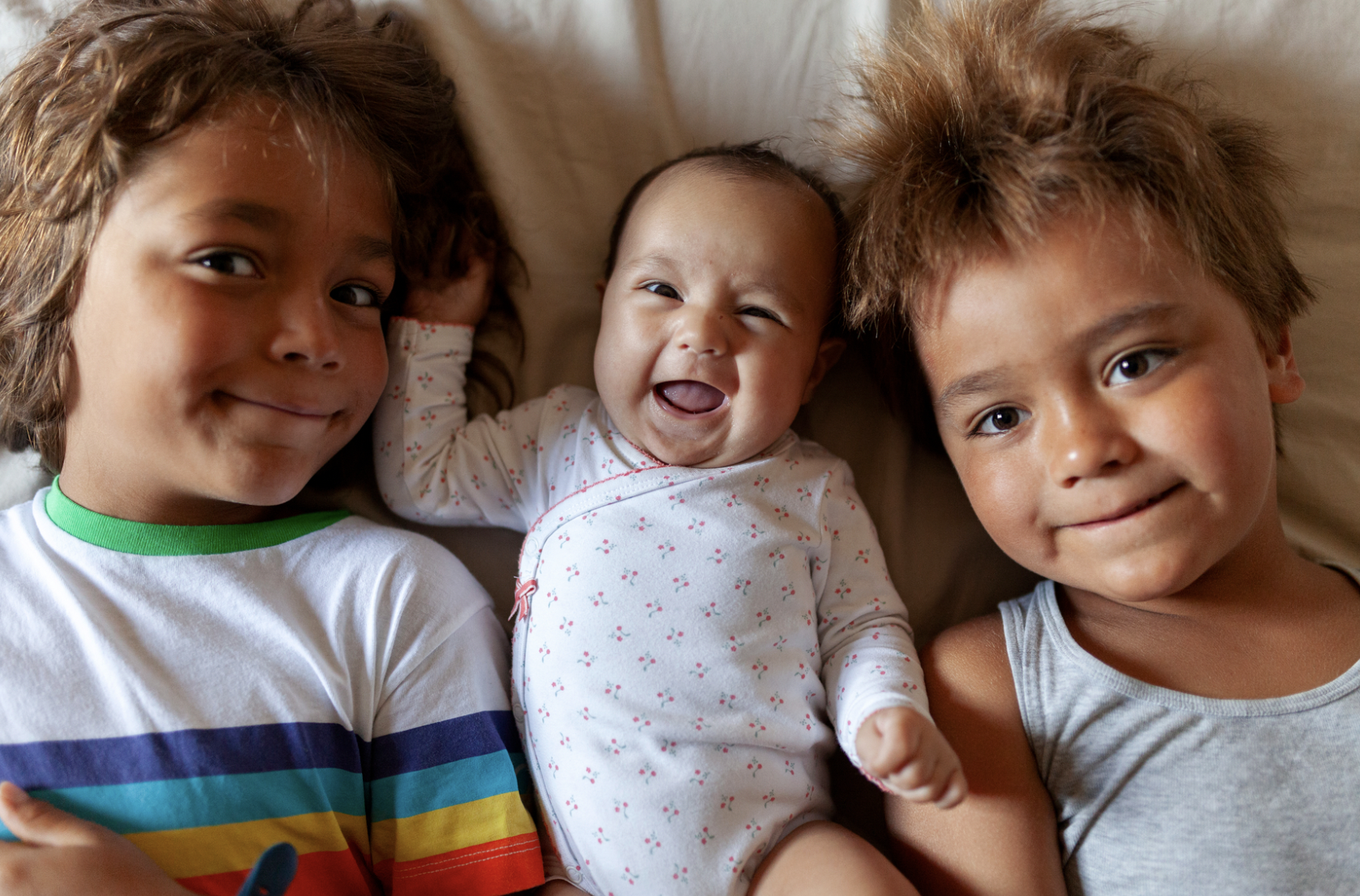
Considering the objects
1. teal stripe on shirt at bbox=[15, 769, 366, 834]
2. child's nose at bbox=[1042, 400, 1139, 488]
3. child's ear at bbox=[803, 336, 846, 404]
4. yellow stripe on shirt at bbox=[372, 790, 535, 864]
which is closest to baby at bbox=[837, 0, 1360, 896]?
child's nose at bbox=[1042, 400, 1139, 488]

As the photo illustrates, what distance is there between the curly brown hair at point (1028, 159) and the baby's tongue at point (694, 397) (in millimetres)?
196

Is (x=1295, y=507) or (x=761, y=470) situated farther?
(x=1295, y=507)

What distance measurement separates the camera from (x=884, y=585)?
125 cm

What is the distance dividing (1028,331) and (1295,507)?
2.04ft

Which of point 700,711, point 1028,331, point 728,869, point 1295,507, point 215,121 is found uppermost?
point 215,121

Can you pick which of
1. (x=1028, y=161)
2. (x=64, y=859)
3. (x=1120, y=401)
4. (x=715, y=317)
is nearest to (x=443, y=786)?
(x=64, y=859)

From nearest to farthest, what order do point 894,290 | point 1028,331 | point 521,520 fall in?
point 1028,331, point 894,290, point 521,520

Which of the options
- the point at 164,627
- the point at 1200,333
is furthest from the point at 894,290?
the point at 164,627

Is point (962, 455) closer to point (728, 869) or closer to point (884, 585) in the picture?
point (884, 585)

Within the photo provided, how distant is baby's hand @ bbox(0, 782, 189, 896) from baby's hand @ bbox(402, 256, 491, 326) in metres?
0.69

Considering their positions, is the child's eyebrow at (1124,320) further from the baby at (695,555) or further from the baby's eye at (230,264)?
the baby's eye at (230,264)

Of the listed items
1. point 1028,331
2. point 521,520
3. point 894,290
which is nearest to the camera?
point 1028,331

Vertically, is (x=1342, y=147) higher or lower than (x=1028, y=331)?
higher

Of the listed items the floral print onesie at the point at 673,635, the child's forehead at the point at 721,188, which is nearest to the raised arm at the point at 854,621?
the floral print onesie at the point at 673,635
